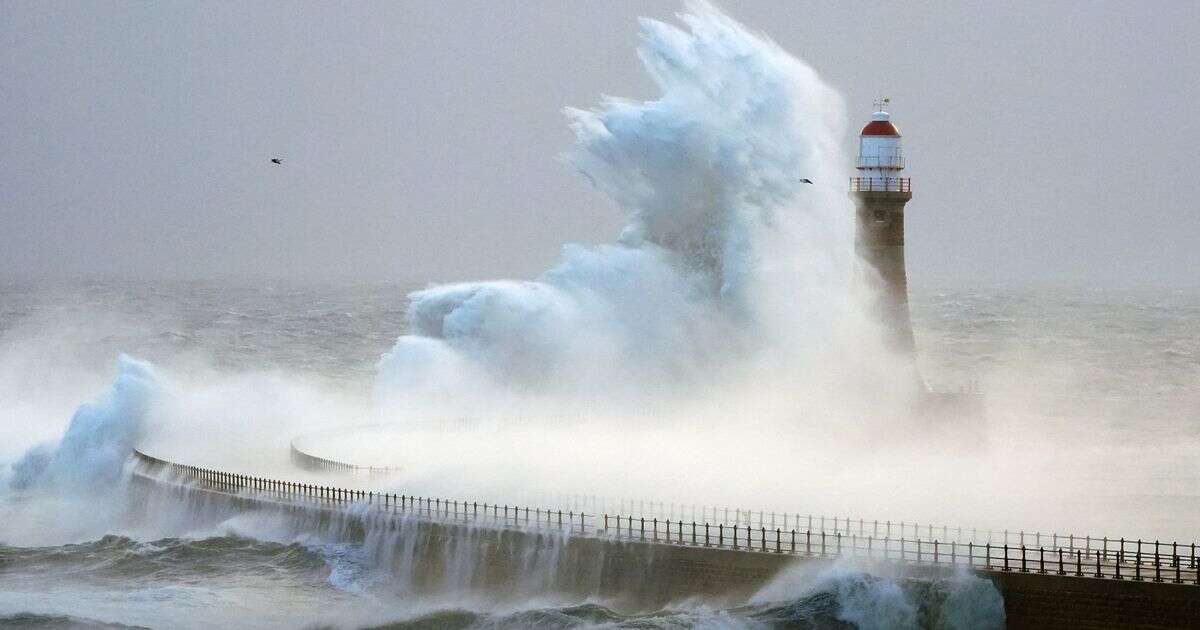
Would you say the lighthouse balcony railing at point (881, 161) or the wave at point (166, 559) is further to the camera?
the lighthouse balcony railing at point (881, 161)

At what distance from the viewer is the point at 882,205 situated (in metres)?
48.6

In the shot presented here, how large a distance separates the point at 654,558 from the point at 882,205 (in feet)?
52.8

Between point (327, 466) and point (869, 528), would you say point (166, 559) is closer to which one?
point (327, 466)

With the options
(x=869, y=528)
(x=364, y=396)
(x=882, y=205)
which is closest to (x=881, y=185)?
(x=882, y=205)

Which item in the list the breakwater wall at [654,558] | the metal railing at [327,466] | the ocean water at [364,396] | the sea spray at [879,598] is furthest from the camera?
the metal railing at [327,466]

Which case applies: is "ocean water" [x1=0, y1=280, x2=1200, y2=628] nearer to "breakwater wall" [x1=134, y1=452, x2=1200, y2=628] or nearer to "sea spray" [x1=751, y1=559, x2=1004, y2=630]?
"sea spray" [x1=751, y1=559, x2=1004, y2=630]

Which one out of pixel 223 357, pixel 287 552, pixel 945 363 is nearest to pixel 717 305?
pixel 287 552

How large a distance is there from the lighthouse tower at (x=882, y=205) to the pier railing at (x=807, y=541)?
42.9 ft

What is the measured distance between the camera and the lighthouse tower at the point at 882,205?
159ft

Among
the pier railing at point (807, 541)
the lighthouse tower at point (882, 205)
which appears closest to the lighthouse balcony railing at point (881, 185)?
the lighthouse tower at point (882, 205)

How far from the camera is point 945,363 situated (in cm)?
8938

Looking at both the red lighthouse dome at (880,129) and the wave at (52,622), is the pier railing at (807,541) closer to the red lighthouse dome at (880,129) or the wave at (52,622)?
the wave at (52,622)

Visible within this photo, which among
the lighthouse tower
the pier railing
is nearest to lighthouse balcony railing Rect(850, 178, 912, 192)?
the lighthouse tower

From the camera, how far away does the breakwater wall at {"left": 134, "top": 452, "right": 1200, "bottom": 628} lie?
102 ft
